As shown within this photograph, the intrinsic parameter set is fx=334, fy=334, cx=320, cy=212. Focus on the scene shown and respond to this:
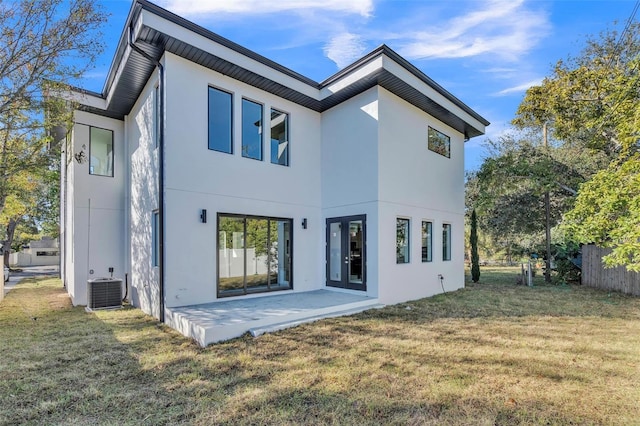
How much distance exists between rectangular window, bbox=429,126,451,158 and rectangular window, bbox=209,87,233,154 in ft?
20.3

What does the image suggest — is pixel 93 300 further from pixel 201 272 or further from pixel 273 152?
pixel 273 152

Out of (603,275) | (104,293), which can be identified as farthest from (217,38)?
(603,275)

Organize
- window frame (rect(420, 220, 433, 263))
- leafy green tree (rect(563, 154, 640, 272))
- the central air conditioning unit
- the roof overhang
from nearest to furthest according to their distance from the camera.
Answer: leafy green tree (rect(563, 154, 640, 272)) < the roof overhang < the central air conditioning unit < window frame (rect(420, 220, 433, 263))

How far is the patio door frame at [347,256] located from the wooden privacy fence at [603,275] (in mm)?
8654

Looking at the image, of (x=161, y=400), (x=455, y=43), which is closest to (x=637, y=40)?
(x=455, y=43)

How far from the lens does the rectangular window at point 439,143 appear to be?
34.9 ft

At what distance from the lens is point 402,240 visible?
30.4 ft

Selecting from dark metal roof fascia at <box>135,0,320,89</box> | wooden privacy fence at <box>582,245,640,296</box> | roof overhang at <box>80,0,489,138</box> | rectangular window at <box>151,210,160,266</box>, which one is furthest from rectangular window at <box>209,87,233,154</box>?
wooden privacy fence at <box>582,245,640,296</box>

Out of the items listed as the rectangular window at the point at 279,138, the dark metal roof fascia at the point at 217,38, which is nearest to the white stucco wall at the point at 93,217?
the rectangular window at the point at 279,138

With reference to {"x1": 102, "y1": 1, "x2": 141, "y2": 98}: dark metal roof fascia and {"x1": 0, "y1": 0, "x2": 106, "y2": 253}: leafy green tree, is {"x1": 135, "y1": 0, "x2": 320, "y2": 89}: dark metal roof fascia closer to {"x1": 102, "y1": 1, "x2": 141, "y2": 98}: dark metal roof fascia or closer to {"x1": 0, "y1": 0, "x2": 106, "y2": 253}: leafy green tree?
{"x1": 102, "y1": 1, "x2": 141, "y2": 98}: dark metal roof fascia

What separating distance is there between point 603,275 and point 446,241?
215 inches

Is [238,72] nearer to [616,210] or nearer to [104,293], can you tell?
[104,293]

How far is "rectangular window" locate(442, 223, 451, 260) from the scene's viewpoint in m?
11.0

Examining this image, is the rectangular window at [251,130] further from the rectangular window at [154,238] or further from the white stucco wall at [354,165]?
the rectangular window at [154,238]
